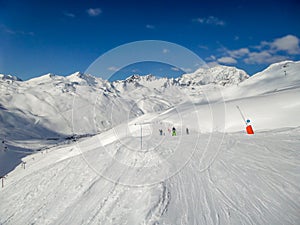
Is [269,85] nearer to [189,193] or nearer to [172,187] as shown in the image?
[172,187]

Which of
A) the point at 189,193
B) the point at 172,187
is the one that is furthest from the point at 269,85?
the point at 189,193

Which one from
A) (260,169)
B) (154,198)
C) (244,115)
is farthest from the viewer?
(244,115)

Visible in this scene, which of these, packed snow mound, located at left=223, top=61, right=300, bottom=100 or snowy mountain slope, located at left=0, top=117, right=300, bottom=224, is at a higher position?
packed snow mound, located at left=223, top=61, right=300, bottom=100

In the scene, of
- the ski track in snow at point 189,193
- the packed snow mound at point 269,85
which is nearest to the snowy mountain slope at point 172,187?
the ski track in snow at point 189,193

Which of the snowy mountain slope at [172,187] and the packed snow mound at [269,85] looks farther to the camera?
the packed snow mound at [269,85]

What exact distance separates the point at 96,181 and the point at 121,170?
1.85 m

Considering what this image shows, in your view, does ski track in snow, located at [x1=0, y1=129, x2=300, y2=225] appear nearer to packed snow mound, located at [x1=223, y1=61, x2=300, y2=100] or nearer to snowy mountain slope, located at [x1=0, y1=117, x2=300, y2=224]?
snowy mountain slope, located at [x1=0, y1=117, x2=300, y2=224]

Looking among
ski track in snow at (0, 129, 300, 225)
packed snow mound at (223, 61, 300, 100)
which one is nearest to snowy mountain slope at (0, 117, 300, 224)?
ski track in snow at (0, 129, 300, 225)

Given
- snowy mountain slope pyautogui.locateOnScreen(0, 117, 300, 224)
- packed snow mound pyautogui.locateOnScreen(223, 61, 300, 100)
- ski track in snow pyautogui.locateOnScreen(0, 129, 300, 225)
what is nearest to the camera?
ski track in snow pyautogui.locateOnScreen(0, 129, 300, 225)

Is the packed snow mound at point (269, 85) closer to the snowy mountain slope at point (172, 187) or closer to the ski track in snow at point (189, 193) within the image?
the snowy mountain slope at point (172, 187)

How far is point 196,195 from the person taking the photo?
12742 millimetres

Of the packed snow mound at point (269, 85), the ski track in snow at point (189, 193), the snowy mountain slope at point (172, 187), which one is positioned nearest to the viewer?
the ski track in snow at point (189, 193)

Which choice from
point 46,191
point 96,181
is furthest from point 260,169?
point 46,191

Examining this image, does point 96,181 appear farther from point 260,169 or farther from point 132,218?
point 260,169
